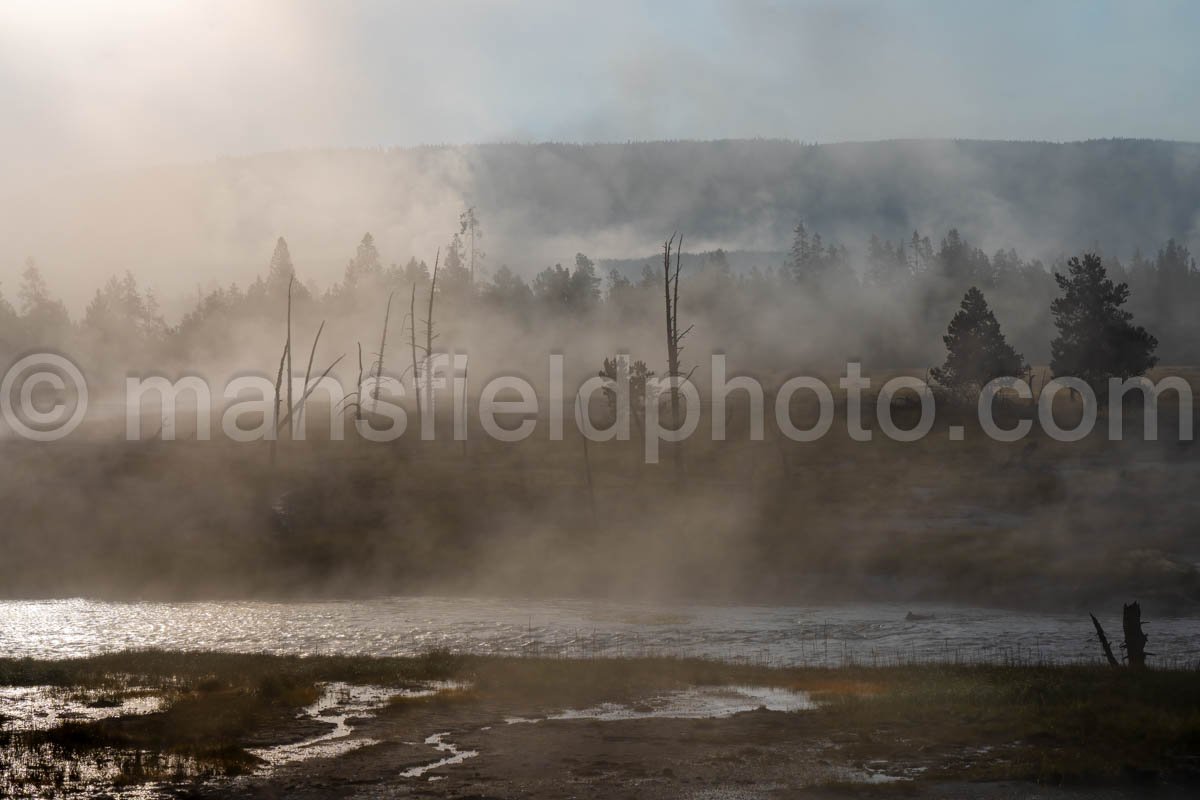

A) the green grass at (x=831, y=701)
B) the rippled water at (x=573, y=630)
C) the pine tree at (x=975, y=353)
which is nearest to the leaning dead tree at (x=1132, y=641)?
the green grass at (x=831, y=701)

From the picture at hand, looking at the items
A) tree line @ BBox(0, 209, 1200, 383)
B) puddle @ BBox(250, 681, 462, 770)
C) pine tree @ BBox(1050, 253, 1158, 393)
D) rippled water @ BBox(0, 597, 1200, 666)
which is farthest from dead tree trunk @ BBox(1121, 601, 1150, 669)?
tree line @ BBox(0, 209, 1200, 383)

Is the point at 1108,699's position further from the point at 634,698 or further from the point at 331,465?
the point at 331,465

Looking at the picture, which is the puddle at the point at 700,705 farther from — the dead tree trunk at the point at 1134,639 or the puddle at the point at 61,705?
the puddle at the point at 61,705

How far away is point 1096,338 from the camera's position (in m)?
77.9

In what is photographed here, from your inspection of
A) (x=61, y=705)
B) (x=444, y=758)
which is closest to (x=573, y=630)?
(x=61, y=705)

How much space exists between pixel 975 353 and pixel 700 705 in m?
60.7

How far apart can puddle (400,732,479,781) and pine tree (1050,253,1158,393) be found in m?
64.2

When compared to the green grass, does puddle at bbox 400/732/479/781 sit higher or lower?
lower

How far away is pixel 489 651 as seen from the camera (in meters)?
35.0

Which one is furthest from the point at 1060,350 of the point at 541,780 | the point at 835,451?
the point at 541,780

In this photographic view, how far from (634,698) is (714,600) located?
69.0 ft

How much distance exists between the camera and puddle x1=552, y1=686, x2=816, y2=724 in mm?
24094

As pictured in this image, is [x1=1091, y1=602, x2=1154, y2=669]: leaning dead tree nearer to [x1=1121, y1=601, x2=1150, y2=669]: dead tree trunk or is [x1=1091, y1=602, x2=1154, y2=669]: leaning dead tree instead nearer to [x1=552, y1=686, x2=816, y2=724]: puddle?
[x1=1121, y1=601, x2=1150, y2=669]: dead tree trunk

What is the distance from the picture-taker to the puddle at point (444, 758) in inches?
768
